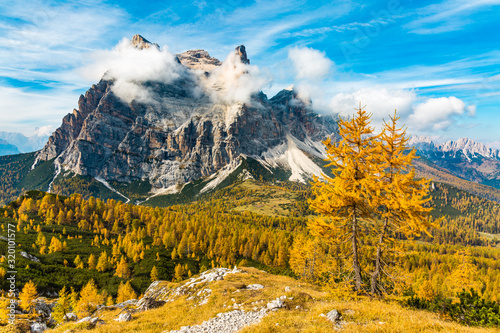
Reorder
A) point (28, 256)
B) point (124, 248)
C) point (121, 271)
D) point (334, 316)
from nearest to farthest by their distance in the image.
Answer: point (334, 316), point (28, 256), point (121, 271), point (124, 248)

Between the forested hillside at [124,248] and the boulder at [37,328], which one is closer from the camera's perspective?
the boulder at [37,328]

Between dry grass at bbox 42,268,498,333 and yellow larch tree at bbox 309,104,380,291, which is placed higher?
yellow larch tree at bbox 309,104,380,291

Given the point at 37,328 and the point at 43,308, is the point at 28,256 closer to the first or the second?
the point at 43,308

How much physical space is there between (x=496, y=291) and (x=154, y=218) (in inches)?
7885

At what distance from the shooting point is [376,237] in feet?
63.9

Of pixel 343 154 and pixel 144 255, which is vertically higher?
pixel 343 154

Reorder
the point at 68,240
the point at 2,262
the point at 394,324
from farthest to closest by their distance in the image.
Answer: the point at 68,240 < the point at 2,262 < the point at 394,324

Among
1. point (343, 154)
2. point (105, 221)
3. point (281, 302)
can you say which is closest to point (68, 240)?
point (105, 221)

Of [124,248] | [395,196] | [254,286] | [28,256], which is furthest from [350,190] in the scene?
[124,248]

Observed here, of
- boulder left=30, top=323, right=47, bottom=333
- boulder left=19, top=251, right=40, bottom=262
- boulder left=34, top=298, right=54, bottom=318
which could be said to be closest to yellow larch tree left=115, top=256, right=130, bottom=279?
boulder left=19, top=251, right=40, bottom=262

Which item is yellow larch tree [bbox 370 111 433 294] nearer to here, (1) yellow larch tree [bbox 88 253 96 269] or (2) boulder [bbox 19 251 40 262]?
(1) yellow larch tree [bbox 88 253 96 269]

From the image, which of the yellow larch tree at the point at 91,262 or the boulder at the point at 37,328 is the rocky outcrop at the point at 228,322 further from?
the yellow larch tree at the point at 91,262

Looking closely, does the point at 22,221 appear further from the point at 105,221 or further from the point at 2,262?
the point at 2,262

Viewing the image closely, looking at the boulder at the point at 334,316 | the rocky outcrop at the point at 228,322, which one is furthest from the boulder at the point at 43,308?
the boulder at the point at 334,316
